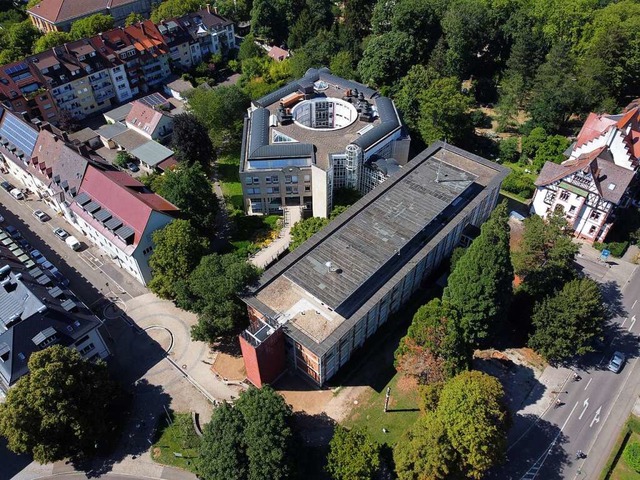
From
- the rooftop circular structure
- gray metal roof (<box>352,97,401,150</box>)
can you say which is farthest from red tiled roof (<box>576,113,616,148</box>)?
the rooftop circular structure

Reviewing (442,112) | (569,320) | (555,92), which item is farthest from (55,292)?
(555,92)

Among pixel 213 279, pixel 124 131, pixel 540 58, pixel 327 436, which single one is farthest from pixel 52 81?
pixel 540 58

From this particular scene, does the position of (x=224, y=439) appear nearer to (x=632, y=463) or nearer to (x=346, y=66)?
(x=632, y=463)

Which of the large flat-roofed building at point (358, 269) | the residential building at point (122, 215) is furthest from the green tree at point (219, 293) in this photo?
the residential building at point (122, 215)

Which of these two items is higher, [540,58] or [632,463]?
[540,58]

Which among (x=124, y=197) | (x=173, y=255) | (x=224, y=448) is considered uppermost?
(x=124, y=197)

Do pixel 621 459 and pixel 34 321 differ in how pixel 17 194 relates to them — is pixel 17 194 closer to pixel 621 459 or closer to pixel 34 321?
pixel 34 321
